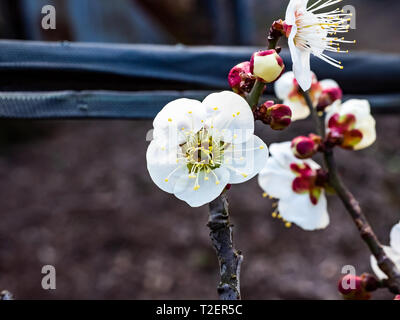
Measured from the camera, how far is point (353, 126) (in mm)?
757

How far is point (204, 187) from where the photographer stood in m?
0.54

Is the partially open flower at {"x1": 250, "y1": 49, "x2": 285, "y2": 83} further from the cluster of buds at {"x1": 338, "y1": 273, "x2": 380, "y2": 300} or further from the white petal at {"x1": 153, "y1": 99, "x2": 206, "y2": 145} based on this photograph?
the cluster of buds at {"x1": 338, "y1": 273, "x2": 380, "y2": 300}

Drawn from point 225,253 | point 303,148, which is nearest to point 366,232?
point 303,148

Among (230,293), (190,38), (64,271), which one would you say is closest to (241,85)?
(230,293)

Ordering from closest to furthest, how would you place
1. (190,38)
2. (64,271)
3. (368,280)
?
→ (368,280) < (64,271) < (190,38)

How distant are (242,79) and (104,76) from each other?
0.45 meters

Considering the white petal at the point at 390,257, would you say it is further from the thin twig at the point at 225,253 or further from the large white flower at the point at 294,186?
the thin twig at the point at 225,253

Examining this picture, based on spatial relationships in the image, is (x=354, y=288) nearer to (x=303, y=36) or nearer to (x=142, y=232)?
(x=303, y=36)

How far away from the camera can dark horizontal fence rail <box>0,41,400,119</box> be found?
2.74 ft

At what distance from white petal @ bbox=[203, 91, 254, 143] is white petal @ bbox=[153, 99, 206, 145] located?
1 centimetres

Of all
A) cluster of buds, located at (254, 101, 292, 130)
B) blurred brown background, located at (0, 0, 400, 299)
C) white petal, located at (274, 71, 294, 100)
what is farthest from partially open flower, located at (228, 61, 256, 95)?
blurred brown background, located at (0, 0, 400, 299)

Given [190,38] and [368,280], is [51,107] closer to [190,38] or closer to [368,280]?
[368,280]

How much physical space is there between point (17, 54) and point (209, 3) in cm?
306

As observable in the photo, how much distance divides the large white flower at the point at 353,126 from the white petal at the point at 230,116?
0.26 m
